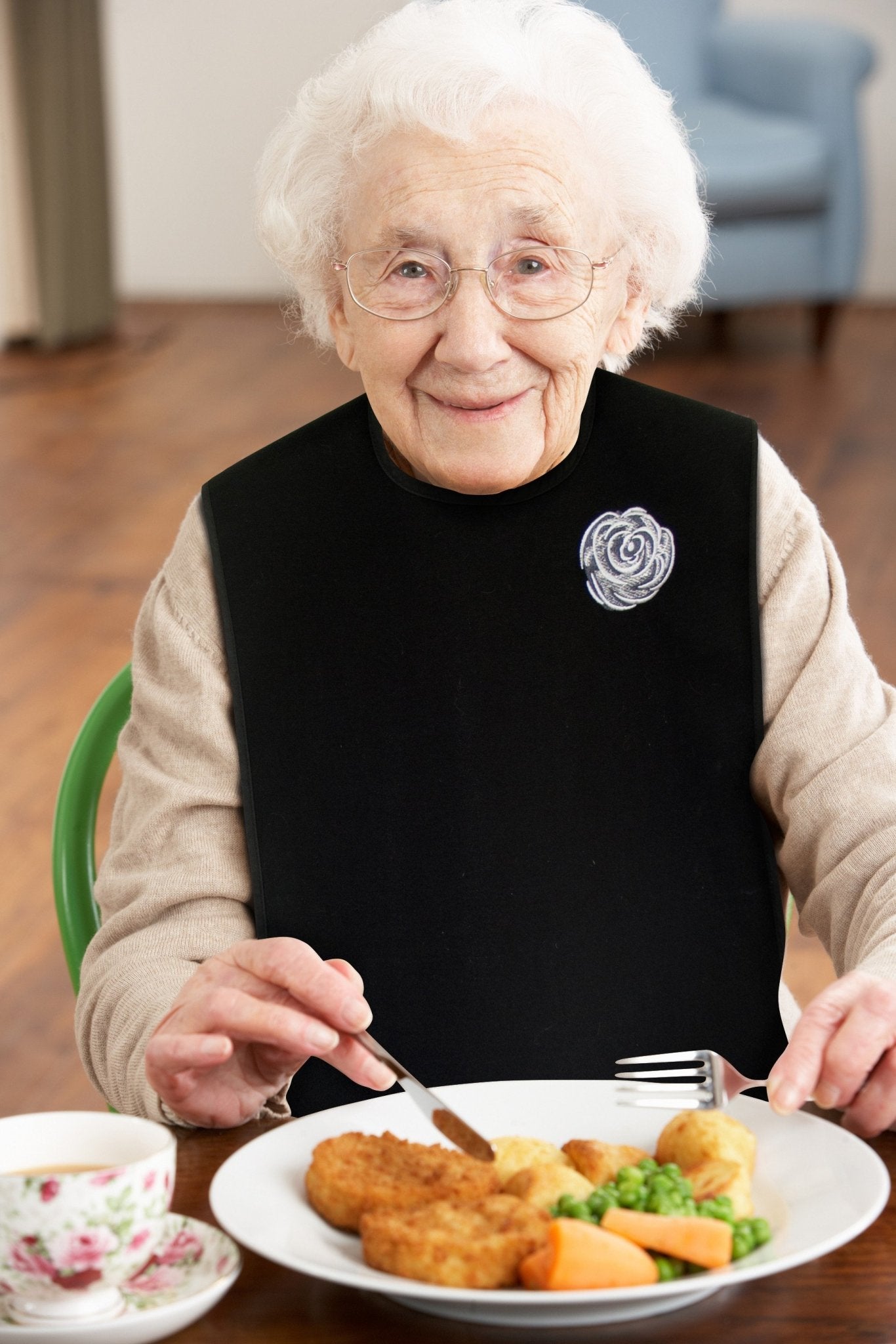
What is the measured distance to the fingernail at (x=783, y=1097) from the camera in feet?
3.13

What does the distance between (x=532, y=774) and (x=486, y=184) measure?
46 centimetres

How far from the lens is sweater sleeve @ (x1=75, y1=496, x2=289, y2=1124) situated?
48.1 inches

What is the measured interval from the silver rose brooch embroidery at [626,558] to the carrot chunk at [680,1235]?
25.9 inches

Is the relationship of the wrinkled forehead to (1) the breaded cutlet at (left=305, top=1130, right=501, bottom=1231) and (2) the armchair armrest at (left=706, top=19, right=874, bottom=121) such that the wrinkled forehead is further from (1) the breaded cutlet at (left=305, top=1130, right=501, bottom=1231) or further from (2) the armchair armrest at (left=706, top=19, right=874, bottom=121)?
(2) the armchair armrest at (left=706, top=19, right=874, bottom=121)

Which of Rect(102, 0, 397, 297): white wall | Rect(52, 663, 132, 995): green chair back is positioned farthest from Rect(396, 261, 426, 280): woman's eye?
Rect(102, 0, 397, 297): white wall

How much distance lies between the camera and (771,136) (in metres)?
6.08

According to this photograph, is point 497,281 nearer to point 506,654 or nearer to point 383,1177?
point 506,654

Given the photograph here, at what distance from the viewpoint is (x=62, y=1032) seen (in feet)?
8.87

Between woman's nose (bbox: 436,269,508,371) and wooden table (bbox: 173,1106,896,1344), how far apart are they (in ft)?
2.29

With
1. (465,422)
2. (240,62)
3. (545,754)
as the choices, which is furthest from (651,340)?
(240,62)

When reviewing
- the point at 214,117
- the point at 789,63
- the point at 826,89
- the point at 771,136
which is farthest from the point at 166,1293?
the point at 214,117

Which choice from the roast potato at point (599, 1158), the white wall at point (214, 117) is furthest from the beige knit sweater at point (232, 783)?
the white wall at point (214, 117)

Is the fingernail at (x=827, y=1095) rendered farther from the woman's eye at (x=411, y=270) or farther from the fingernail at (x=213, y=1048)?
the woman's eye at (x=411, y=270)

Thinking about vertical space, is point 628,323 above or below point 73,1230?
above
